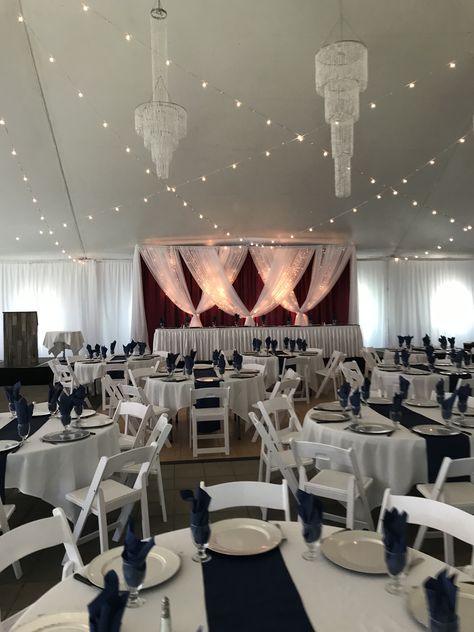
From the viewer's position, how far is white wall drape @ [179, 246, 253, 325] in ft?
40.3

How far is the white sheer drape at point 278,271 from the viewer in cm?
1238

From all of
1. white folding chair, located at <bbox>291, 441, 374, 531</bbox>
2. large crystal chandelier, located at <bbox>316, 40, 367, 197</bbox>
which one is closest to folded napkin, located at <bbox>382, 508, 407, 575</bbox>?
white folding chair, located at <bbox>291, 441, 374, 531</bbox>

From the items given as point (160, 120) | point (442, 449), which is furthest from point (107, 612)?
point (160, 120)

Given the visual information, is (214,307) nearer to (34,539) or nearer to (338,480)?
(338,480)

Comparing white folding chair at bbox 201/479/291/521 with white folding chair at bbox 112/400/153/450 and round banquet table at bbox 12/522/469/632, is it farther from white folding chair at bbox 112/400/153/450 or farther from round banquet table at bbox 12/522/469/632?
white folding chair at bbox 112/400/153/450

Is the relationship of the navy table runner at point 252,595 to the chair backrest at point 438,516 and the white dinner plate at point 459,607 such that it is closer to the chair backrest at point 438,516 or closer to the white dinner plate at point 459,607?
the white dinner plate at point 459,607

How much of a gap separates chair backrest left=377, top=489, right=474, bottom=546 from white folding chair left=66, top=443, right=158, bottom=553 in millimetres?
1462

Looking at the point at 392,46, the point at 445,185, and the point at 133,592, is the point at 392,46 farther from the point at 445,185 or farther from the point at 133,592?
the point at 133,592

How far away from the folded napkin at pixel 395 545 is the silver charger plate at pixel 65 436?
94.9 inches

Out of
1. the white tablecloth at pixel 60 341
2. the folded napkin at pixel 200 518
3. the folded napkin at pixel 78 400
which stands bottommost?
the folded napkin at pixel 200 518

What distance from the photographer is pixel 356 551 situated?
1.73 meters

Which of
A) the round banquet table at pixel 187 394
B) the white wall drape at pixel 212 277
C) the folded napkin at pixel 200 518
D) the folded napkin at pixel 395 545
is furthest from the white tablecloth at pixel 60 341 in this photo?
the folded napkin at pixel 395 545

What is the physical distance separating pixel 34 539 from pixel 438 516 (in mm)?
1524

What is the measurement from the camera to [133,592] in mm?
1490
